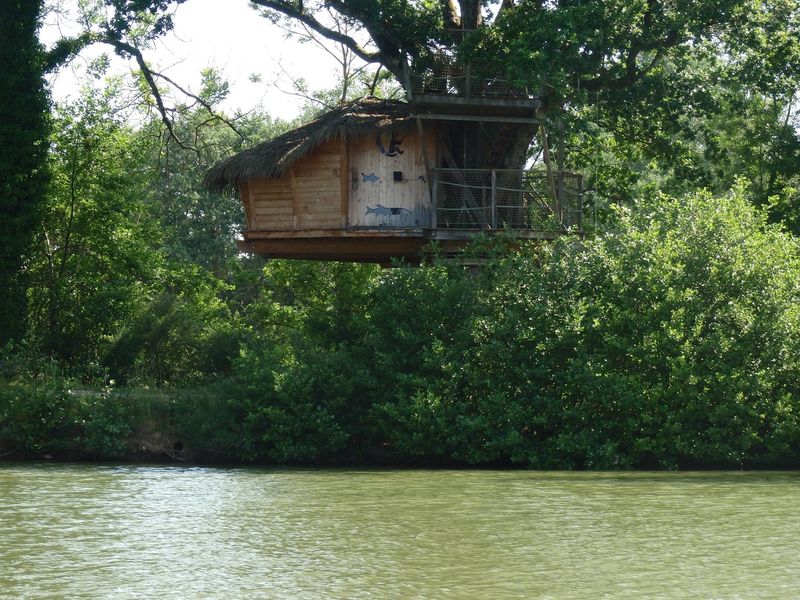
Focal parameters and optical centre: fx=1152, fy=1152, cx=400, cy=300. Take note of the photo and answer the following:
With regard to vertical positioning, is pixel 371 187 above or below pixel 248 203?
above

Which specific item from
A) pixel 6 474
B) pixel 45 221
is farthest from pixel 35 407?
pixel 45 221

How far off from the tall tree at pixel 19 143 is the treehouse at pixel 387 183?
12.7 ft

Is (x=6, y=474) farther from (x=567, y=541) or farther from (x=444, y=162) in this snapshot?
(x=444, y=162)

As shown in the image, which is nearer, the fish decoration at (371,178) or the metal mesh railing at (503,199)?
the metal mesh railing at (503,199)

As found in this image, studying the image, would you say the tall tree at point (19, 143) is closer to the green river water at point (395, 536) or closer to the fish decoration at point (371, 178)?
the fish decoration at point (371, 178)

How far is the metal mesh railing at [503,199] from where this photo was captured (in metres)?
24.3

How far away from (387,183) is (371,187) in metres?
0.36

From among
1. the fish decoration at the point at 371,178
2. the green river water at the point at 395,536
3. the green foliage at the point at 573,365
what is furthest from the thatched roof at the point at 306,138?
the green river water at the point at 395,536

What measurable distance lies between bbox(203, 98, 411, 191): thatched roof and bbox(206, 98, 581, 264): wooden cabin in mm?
25

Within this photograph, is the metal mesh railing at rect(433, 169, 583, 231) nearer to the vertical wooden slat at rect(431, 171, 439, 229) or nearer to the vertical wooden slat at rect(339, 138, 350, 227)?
the vertical wooden slat at rect(431, 171, 439, 229)

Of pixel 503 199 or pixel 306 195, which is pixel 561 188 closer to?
pixel 503 199

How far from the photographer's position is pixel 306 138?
80.6ft

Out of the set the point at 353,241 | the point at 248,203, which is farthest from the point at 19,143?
the point at 353,241

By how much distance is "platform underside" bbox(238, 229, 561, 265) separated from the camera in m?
24.2
